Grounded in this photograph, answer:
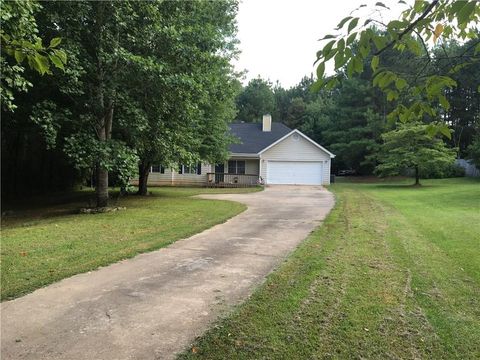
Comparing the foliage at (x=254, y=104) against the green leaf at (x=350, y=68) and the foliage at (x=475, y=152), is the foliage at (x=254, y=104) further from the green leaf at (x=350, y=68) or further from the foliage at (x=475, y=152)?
the green leaf at (x=350, y=68)

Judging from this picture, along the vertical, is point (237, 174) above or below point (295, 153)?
below

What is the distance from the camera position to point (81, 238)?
8555mm

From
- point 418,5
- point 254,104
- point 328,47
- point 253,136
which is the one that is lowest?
point 328,47

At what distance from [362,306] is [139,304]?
239 centimetres

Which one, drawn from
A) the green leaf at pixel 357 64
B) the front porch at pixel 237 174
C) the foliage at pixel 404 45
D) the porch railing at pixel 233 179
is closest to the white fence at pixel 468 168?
the front porch at pixel 237 174

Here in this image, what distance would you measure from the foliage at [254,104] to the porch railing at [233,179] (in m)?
29.9

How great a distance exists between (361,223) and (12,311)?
27.3 ft

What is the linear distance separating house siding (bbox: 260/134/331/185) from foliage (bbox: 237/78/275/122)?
98.0 ft

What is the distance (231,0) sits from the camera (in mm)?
17828

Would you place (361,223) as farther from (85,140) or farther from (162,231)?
(85,140)

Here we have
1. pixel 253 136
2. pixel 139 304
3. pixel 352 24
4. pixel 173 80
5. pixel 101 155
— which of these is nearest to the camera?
pixel 352 24

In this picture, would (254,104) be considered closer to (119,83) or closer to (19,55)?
(119,83)

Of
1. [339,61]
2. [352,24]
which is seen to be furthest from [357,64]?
[352,24]

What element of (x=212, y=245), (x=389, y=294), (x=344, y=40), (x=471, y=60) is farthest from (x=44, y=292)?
(x=471, y=60)
